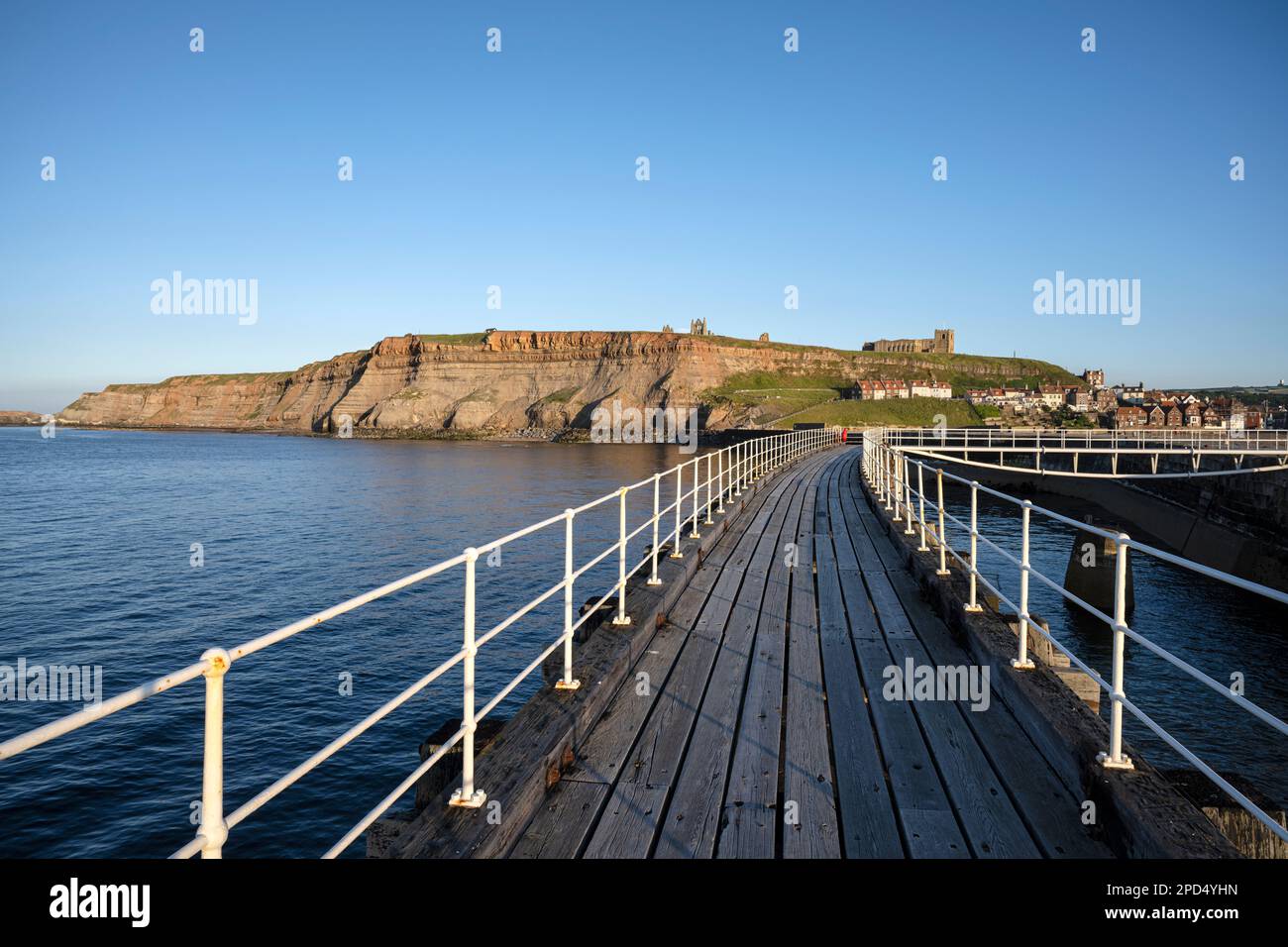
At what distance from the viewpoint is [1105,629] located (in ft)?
65.6

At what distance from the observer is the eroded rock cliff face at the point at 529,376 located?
150 meters

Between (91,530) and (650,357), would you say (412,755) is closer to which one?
(91,530)

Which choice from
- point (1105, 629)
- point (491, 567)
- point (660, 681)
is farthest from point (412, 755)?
point (1105, 629)

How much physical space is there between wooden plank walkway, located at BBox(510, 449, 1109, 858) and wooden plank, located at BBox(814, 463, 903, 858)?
0.04 ft

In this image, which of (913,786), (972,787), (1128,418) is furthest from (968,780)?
(1128,418)

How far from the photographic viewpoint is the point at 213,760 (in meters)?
2.19

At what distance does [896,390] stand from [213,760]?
5832 inches

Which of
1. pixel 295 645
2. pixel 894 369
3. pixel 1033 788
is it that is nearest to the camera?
pixel 1033 788

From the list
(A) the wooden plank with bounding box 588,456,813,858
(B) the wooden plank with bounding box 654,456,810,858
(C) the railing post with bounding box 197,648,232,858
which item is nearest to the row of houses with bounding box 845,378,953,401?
(B) the wooden plank with bounding box 654,456,810,858

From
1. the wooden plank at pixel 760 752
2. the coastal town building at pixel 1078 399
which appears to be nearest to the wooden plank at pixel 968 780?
the wooden plank at pixel 760 752

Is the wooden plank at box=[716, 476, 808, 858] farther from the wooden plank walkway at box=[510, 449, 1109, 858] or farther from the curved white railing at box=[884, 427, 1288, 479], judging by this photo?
the curved white railing at box=[884, 427, 1288, 479]

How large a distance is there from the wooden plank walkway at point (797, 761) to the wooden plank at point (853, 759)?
0.04 feet

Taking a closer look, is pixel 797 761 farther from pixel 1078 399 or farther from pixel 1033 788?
pixel 1078 399
